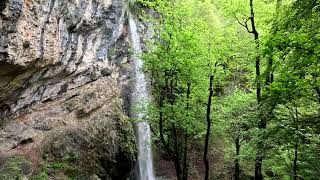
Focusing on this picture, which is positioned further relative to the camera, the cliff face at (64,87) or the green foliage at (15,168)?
the green foliage at (15,168)

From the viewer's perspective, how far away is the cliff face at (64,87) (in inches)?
412

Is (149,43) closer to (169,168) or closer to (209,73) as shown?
(209,73)

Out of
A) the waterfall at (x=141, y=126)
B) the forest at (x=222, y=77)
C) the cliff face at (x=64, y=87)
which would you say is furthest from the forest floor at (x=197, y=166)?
the cliff face at (x=64, y=87)

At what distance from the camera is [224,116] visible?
16.3 metres

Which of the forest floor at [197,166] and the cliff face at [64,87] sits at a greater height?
the cliff face at [64,87]

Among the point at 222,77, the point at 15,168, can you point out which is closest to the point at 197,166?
the point at 222,77

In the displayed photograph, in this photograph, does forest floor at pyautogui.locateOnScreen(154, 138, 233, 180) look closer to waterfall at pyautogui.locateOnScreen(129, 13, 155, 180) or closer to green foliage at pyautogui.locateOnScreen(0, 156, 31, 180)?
waterfall at pyautogui.locateOnScreen(129, 13, 155, 180)

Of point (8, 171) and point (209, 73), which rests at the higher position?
point (209, 73)

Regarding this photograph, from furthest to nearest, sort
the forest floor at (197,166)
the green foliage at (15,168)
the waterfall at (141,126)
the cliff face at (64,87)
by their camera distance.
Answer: the forest floor at (197,166), the waterfall at (141,126), the green foliage at (15,168), the cliff face at (64,87)

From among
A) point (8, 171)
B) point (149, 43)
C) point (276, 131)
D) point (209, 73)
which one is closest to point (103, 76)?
point (149, 43)

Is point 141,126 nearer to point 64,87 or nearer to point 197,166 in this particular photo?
point 197,166

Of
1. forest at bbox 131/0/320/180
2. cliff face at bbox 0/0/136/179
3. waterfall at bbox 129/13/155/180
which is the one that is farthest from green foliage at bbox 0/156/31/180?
waterfall at bbox 129/13/155/180

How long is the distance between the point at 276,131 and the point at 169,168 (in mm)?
15922

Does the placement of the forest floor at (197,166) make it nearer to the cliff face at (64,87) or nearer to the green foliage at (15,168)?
the cliff face at (64,87)
